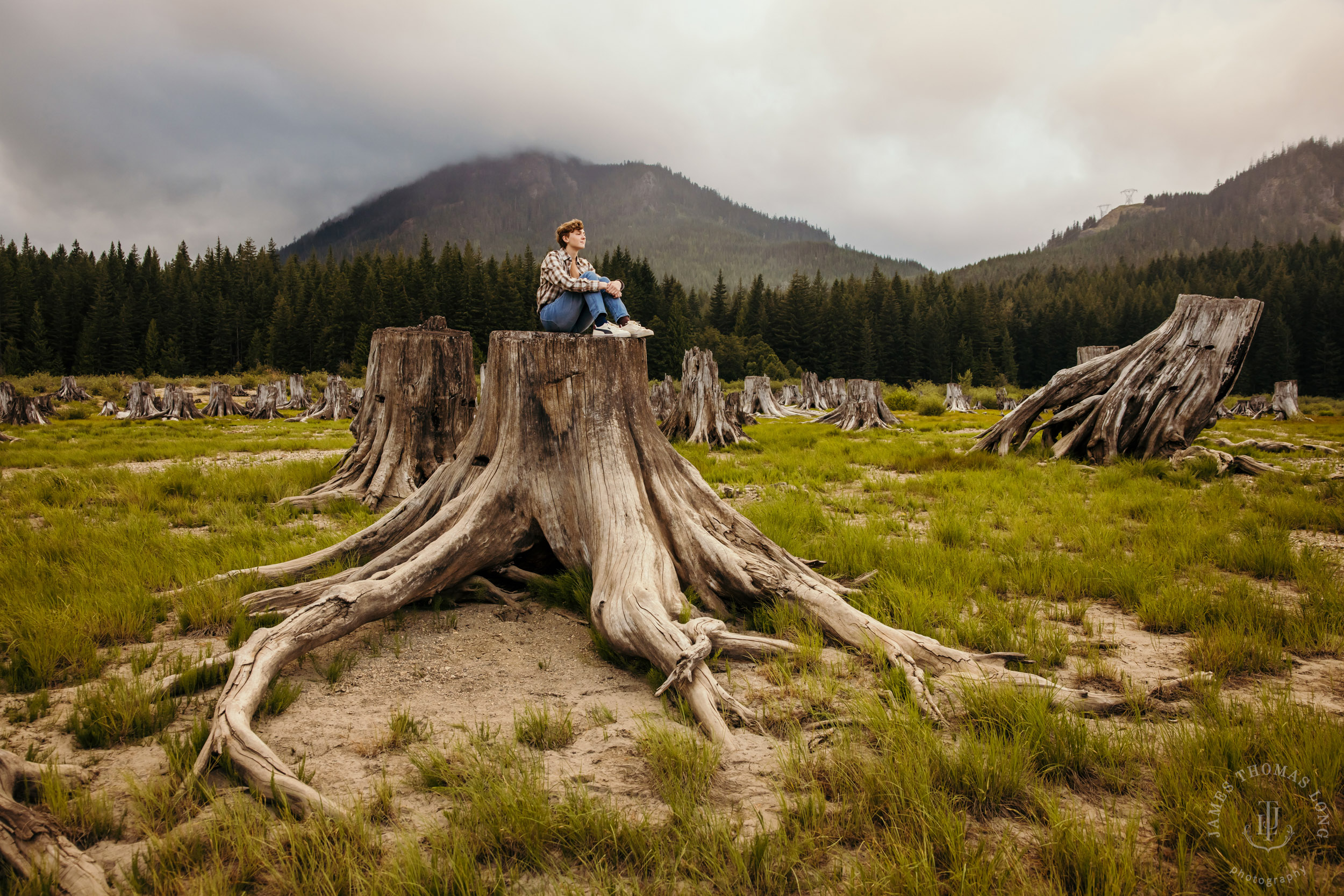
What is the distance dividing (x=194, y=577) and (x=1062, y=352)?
86.8 metres

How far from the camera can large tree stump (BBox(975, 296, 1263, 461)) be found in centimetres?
880

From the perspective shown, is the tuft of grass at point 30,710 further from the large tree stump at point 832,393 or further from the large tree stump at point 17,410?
the large tree stump at point 832,393

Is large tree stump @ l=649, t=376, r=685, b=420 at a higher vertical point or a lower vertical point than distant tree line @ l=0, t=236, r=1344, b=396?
lower

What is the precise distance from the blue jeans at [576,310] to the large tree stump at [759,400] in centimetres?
1911

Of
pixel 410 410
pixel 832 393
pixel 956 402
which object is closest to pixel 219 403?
pixel 410 410

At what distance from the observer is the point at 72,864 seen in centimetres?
159

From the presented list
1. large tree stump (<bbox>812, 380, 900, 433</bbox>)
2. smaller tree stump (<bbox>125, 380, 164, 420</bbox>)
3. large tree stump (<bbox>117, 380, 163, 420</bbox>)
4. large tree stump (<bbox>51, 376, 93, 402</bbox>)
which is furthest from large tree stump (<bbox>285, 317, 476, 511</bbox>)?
large tree stump (<bbox>51, 376, 93, 402</bbox>)

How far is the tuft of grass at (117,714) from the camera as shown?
2320 mm

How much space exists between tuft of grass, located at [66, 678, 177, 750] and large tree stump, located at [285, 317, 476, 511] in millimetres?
4395

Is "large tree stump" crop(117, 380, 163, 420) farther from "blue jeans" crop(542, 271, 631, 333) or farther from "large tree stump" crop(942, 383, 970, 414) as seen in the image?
"large tree stump" crop(942, 383, 970, 414)

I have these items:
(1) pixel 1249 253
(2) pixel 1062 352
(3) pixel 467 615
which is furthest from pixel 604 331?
(1) pixel 1249 253

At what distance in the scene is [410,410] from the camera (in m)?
7.07

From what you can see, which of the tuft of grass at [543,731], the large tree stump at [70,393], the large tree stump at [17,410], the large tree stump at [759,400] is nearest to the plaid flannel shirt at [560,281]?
the tuft of grass at [543,731]

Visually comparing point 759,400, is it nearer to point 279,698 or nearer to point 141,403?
point 279,698
